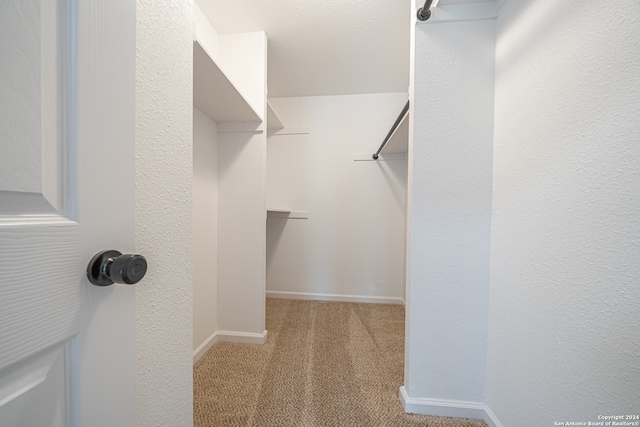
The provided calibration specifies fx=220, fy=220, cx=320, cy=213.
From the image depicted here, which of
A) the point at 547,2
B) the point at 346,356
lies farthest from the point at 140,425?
the point at 547,2

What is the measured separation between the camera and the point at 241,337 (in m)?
1.53

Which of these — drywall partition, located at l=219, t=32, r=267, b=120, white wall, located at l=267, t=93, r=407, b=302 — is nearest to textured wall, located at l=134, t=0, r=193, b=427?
drywall partition, located at l=219, t=32, r=267, b=120

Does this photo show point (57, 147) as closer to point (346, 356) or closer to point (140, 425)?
point (140, 425)

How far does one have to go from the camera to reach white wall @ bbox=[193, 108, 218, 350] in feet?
4.36

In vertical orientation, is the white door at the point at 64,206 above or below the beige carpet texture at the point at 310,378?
above

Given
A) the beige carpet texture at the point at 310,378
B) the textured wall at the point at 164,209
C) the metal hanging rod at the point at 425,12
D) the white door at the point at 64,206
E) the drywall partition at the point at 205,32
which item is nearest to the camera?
the white door at the point at 64,206

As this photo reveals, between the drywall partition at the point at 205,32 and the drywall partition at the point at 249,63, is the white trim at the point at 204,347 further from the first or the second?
the drywall partition at the point at 205,32

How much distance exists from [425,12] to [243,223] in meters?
1.46

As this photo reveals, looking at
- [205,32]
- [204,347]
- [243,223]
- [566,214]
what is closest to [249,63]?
[205,32]

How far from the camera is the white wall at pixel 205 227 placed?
1.33 meters

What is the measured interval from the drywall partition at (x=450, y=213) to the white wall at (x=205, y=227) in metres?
1.21

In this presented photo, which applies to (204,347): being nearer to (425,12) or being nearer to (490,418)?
(490,418)

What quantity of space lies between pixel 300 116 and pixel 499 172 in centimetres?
187

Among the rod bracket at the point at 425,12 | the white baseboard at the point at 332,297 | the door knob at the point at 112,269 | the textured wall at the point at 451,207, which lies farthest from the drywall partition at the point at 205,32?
the white baseboard at the point at 332,297
